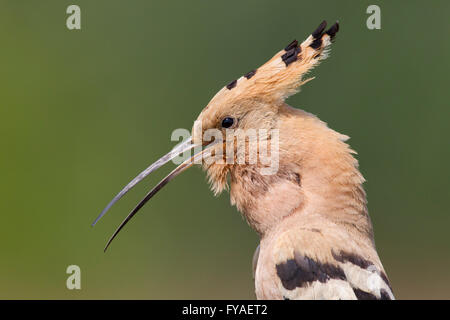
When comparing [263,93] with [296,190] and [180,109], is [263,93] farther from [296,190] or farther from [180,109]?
[180,109]

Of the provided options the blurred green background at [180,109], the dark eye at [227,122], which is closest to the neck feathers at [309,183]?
the dark eye at [227,122]

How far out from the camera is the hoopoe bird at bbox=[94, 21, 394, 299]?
75.7 inches

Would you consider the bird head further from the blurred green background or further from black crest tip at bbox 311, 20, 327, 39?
the blurred green background

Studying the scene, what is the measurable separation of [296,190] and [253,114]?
0.28 meters

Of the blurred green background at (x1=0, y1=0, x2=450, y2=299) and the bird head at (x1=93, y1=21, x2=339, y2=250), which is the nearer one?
the bird head at (x1=93, y1=21, x2=339, y2=250)

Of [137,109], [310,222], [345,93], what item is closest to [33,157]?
[137,109]

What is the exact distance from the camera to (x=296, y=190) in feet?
6.70

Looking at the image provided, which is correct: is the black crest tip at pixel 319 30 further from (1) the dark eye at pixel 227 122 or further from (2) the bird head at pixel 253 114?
(1) the dark eye at pixel 227 122

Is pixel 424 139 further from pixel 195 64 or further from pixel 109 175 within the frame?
pixel 109 175

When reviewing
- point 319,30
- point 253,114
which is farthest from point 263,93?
point 319,30

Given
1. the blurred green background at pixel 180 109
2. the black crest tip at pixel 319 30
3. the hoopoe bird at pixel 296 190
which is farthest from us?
the blurred green background at pixel 180 109

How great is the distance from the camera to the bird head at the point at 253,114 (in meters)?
2.08

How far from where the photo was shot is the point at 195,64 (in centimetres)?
471

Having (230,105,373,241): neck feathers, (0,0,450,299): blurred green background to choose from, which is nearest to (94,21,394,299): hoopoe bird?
(230,105,373,241): neck feathers
